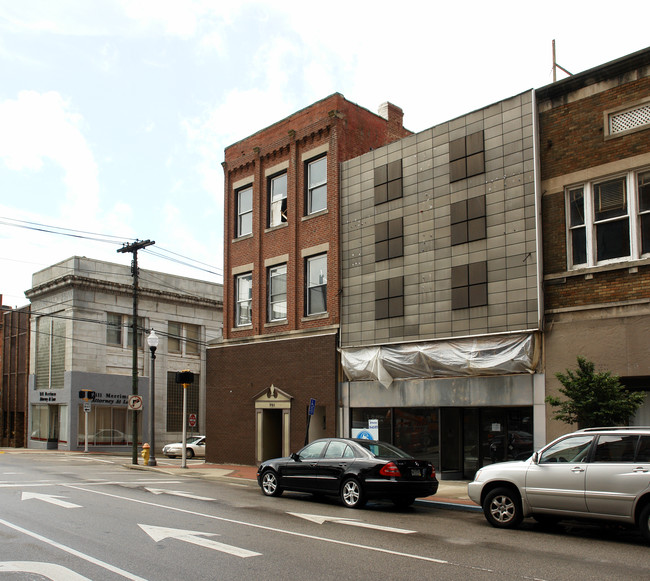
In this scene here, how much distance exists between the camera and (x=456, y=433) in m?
20.0

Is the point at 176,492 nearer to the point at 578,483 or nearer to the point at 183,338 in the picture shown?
the point at 578,483

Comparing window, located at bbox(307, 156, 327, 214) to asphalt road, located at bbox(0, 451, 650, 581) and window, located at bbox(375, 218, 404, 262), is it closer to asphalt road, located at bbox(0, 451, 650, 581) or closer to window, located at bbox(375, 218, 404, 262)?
window, located at bbox(375, 218, 404, 262)

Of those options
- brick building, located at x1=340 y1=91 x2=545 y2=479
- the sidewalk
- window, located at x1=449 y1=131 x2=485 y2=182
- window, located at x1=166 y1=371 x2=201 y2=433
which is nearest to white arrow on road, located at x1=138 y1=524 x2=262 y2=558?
the sidewalk

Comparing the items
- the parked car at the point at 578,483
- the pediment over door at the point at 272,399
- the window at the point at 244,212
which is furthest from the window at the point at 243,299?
the parked car at the point at 578,483

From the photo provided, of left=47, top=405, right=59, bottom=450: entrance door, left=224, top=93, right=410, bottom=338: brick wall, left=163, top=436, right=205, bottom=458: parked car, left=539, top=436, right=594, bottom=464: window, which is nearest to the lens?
left=539, top=436, right=594, bottom=464: window

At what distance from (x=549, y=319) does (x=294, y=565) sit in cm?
1121

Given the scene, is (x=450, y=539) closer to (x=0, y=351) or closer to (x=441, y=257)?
(x=441, y=257)

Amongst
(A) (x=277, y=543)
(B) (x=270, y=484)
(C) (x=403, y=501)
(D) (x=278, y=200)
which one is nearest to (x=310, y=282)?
(D) (x=278, y=200)

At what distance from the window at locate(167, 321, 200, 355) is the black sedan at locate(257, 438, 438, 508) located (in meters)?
30.5

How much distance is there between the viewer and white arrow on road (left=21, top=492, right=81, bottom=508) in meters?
13.7

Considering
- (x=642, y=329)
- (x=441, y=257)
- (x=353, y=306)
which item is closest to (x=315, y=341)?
(x=353, y=306)

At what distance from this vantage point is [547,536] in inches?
439

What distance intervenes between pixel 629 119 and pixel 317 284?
37.3ft

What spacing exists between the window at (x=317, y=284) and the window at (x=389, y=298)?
8.81 ft
